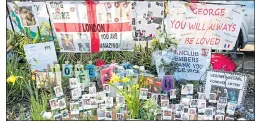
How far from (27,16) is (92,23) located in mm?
767

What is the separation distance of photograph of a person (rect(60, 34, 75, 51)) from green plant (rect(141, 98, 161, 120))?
3.53ft

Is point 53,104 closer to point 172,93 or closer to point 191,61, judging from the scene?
point 172,93

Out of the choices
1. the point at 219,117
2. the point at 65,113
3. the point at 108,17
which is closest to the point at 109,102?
the point at 65,113

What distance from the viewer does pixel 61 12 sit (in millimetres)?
4332

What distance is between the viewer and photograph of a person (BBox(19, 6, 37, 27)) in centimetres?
446

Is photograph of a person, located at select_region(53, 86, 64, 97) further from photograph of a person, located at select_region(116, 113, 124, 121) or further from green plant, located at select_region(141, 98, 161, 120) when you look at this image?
green plant, located at select_region(141, 98, 161, 120)

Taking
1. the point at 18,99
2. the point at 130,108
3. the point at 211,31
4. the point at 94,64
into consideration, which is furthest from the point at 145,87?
the point at 18,99

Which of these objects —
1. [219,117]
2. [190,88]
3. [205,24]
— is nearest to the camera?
[219,117]

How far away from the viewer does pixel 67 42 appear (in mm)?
4480

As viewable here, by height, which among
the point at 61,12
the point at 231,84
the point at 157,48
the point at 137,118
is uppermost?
the point at 61,12

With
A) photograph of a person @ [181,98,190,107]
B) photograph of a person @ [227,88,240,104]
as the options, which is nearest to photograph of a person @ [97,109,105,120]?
photograph of a person @ [181,98,190,107]
